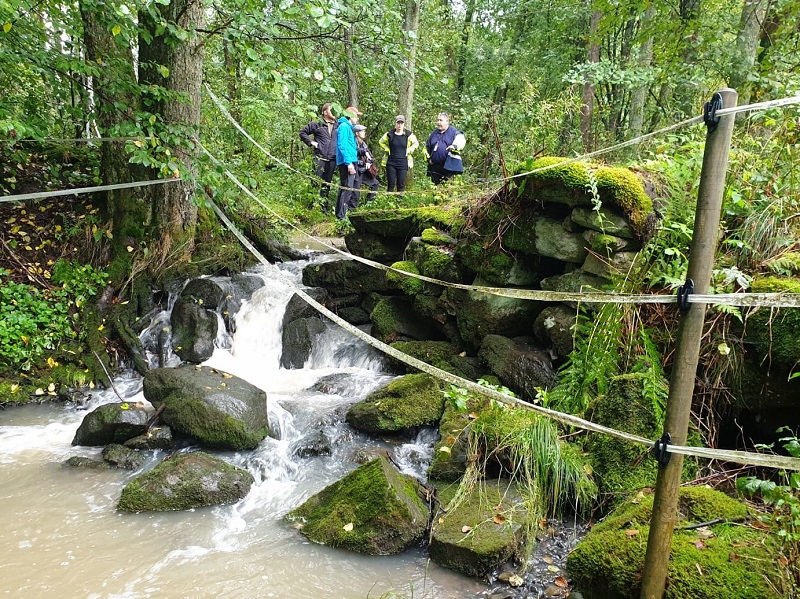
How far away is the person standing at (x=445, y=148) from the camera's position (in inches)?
408

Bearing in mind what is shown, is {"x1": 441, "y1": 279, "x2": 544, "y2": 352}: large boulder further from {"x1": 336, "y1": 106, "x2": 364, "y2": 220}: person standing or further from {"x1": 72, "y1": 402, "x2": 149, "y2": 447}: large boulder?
{"x1": 336, "y1": 106, "x2": 364, "y2": 220}: person standing

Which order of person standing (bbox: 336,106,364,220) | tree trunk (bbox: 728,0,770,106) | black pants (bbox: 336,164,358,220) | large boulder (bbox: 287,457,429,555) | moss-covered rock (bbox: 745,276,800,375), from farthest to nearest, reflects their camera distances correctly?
1. black pants (bbox: 336,164,358,220)
2. person standing (bbox: 336,106,364,220)
3. tree trunk (bbox: 728,0,770,106)
4. large boulder (bbox: 287,457,429,555)
5. moss-covered rock (bbox: 745,276,800,375)

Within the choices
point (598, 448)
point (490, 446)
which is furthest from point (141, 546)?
point (598, 448)

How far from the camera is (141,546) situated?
159 inches

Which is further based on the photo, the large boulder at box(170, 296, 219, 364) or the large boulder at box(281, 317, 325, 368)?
the large boulder at box(281, 317, 325, 368)

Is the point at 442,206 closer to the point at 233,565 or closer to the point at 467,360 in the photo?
the point at 467,360

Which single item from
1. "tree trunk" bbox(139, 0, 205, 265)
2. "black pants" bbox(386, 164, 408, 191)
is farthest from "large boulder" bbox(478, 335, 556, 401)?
"black pants" bbox(386, 164, 408, 191)

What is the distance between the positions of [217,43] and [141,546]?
1244 centimetres

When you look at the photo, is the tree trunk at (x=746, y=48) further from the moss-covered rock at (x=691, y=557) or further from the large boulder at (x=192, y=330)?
the large boulder at (x=192, y=330)

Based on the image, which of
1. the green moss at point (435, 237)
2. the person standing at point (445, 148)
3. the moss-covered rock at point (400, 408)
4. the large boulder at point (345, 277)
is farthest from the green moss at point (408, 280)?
the person standing at point (445, 148)

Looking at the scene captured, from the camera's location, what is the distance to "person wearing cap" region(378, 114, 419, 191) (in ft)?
35.9

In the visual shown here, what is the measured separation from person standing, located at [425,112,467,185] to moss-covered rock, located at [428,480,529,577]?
291 inches

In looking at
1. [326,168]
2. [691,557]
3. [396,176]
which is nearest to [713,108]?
[691,557]

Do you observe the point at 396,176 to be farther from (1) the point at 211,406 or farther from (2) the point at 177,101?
(1) the point at 211,406
